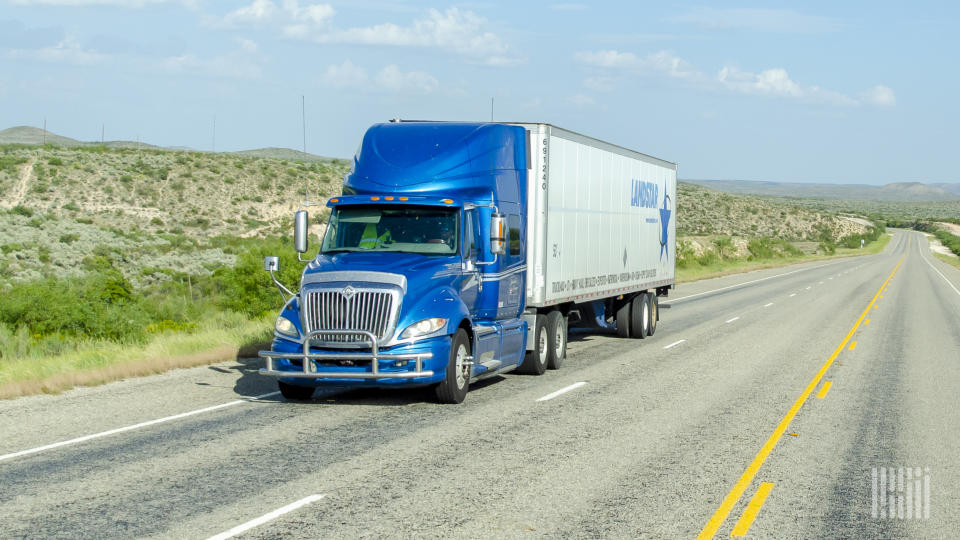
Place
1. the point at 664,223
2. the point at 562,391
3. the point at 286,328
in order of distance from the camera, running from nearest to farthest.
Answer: the point at 286,328 → the point at 562,391 → the point at 664,223

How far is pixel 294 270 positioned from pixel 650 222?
1176cm

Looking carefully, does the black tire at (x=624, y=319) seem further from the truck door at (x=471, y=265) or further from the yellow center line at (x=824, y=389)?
the truck door at (x=471, y=265)

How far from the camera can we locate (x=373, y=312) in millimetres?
12078

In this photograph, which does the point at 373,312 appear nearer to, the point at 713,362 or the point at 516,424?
the point at 516,424

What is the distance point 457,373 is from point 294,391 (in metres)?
2.06

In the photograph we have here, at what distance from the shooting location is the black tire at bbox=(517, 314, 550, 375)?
15.8 m

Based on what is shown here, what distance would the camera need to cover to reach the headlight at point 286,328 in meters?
12.4

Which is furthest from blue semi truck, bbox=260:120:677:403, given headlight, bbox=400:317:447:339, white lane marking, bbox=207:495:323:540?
white lane marking, bbox=207:495:323:540

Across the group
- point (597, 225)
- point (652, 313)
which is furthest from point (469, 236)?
point (652, 313)

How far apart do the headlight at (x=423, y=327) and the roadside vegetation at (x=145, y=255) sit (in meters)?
4.84

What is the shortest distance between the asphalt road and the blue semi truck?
23.2 inches

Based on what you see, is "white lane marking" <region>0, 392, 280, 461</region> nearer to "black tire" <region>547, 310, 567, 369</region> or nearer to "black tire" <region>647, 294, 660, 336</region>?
"black tire" <region>547, 310, 567, 369</region>

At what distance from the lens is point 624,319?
73.4 ft

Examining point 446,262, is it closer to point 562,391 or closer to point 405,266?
point 405,266
